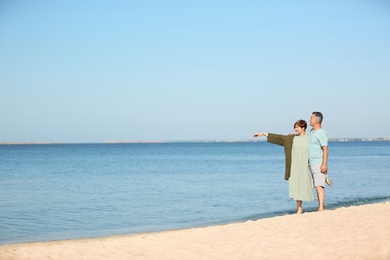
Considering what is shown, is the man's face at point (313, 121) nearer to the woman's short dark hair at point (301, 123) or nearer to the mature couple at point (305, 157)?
the mature couple at point (305, 157)

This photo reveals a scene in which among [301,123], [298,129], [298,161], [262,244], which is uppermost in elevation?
[301,123]

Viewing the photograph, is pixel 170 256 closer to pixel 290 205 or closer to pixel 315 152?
pixel 315 152

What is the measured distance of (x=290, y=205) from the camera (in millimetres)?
16688

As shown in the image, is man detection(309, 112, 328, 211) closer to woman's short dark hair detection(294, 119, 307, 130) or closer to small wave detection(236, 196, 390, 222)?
woman's short dark hair detection(294, 119, 307, 130)

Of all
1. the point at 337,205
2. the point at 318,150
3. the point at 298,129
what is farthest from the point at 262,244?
the point at 337,205

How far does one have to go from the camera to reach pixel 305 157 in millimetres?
9602

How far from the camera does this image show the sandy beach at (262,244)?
6699 mm

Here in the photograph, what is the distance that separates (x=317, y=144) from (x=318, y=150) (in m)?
0.11

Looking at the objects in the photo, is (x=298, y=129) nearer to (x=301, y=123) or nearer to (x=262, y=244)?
(x=301, y=123)

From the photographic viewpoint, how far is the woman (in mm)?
9617

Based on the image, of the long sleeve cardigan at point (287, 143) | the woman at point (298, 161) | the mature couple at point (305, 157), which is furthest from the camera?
the long sleeve cardigan at point (287, 143)

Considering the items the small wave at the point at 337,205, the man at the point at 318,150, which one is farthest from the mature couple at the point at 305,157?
the small wave at the point at 337,205

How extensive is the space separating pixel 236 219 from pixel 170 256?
7.31 metres

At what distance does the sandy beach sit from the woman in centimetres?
80
